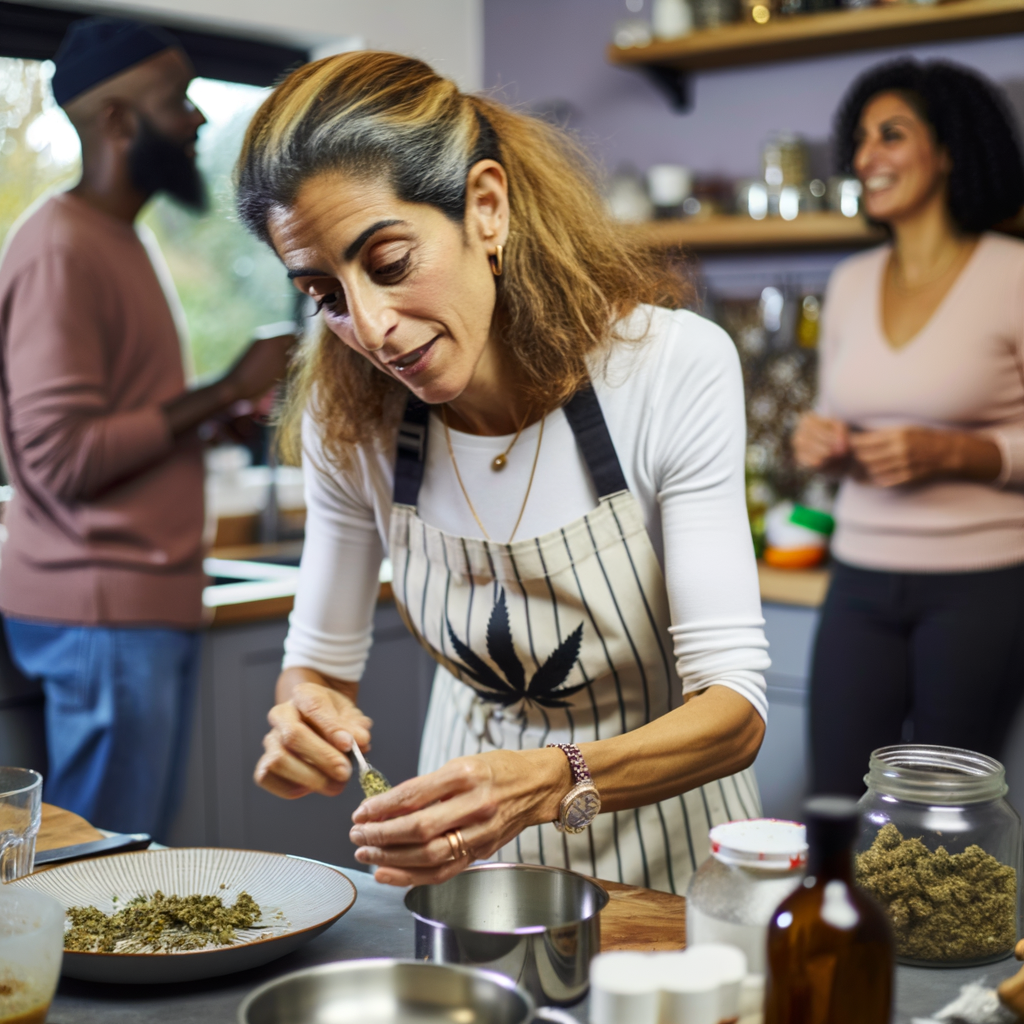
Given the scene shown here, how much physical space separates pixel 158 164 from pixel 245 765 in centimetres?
123

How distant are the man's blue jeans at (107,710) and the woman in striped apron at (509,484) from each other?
0.82 metres

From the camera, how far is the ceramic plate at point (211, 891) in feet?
2.75

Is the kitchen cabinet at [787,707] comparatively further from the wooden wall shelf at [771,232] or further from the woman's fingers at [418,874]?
the woman's fingers at [418,874]

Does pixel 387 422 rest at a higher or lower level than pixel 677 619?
higher

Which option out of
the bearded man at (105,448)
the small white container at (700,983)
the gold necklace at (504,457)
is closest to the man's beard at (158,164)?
the bearded man at (105,448)

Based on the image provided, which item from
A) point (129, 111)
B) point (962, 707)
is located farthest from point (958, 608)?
point (129, 111)

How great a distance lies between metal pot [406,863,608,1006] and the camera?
0.74 meters

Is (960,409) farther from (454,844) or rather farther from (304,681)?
(454,844)

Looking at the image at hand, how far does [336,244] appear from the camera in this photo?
1.04 metres

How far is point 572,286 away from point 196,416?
1090 mm

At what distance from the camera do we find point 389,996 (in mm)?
722

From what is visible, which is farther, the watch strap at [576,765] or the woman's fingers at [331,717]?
the woman's fingers at [331,717]

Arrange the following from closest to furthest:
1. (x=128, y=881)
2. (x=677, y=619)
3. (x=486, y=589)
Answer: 1. (x=128, y=881)
2. (x=677, y=619)
3. (x=486, y=589)

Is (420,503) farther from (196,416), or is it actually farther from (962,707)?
(962,707)
